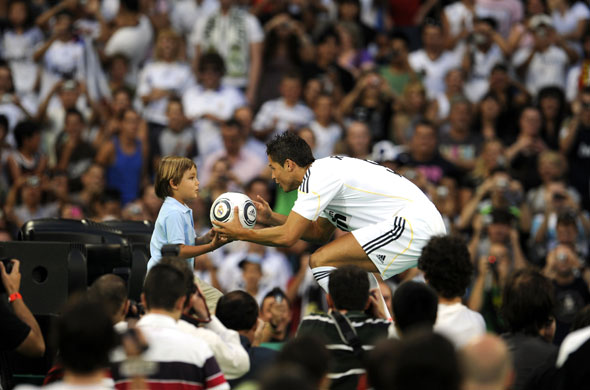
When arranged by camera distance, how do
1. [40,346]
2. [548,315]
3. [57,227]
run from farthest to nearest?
[57,227] → [40,346] → [548,315]

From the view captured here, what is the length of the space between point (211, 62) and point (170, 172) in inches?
258

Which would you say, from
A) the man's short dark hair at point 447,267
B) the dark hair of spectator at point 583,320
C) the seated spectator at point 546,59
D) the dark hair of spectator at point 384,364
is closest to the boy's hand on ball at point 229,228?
the man's short dark hair at point 447,267

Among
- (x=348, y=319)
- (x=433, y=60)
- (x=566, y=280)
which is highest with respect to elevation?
(x=433, y=60)

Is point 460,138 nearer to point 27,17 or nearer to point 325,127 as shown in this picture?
point 325,127

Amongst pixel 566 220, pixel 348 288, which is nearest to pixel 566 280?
pixel 566 220

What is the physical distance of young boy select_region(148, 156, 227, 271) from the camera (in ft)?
23.5

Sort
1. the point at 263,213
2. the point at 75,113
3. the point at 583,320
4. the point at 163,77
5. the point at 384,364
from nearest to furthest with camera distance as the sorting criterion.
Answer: the point at 384,364 < the point at 583,320 < the point at 263,213 < the point at 75,113 < the point at 163,77

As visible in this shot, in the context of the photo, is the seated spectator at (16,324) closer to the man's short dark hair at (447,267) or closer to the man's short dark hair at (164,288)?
the man's short dark hair at (164,288)

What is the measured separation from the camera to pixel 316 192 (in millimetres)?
7395

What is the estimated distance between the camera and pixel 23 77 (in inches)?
573

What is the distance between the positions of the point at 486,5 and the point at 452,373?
12.7 meters

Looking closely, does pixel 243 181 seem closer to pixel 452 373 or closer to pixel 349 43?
pixel 349 43

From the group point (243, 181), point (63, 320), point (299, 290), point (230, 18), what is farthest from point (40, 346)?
point (230, 18)

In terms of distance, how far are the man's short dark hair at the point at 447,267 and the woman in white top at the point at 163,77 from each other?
8439mm
